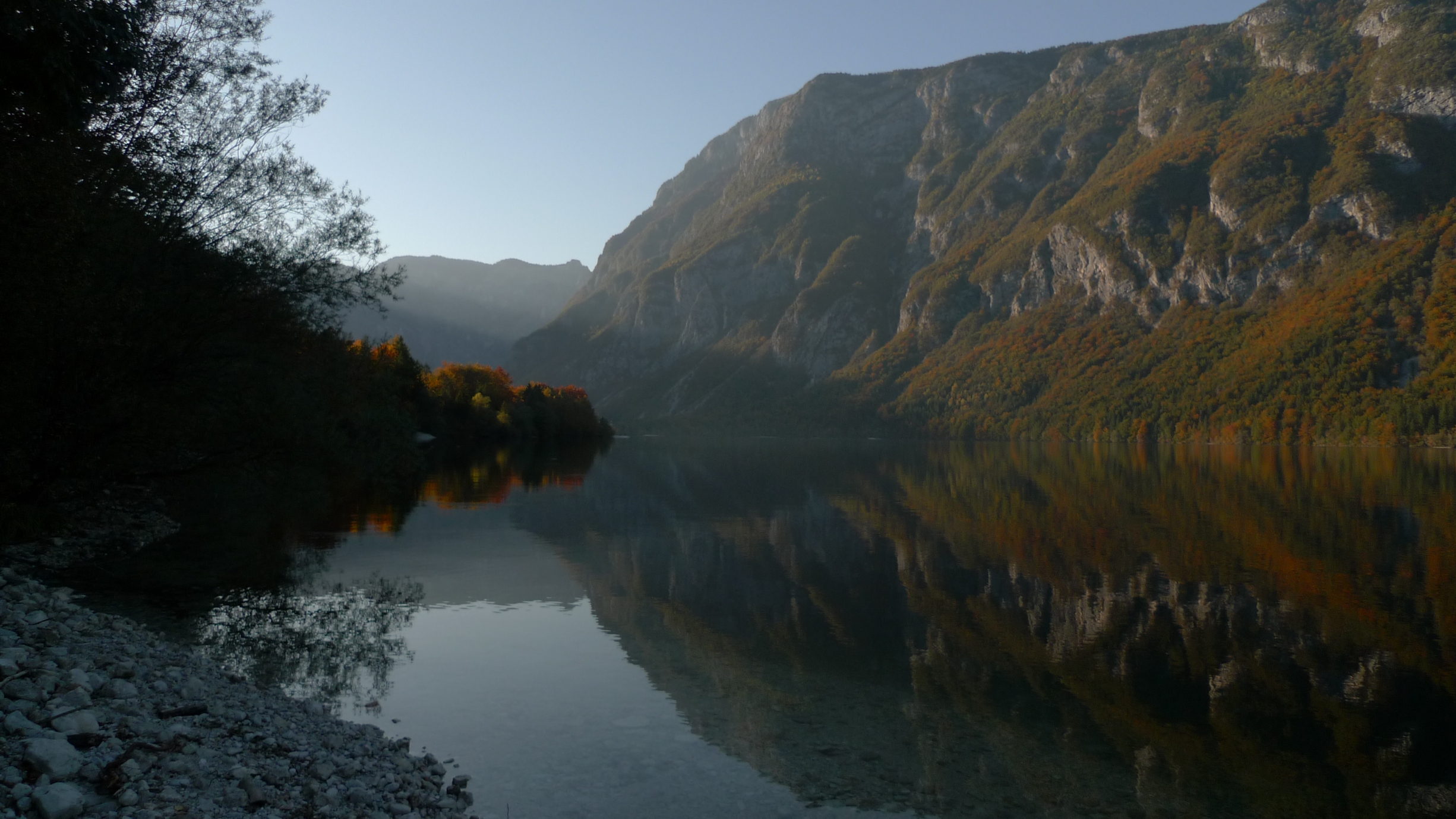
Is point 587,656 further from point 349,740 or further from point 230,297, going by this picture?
point 230,297

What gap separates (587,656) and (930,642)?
6968 millimetres

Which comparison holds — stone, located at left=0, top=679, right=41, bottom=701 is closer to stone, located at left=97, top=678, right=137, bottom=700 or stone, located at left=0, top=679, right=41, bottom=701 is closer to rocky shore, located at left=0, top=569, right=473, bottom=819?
rocky shore, located at left=0, top=569, right=473, bottom=819

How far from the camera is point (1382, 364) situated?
13162 centimetres

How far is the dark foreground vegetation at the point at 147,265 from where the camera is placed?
13.6m

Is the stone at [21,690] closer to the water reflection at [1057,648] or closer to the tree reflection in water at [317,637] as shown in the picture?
the tree reflection in water at [317,637]

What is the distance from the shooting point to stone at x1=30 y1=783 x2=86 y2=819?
6.75m

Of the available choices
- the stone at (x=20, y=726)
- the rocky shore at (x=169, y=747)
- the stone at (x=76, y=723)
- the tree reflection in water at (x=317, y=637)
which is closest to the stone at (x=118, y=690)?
the rocky shore at (x=169, y=747)

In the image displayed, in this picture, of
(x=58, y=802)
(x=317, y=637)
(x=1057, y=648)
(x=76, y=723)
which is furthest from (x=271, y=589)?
(x=1057, y=648)

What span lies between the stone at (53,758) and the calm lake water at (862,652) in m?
3.94

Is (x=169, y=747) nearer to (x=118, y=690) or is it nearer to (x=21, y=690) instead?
(x=21, y=690)

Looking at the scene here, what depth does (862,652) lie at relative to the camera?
16922mm

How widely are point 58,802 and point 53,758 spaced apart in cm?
86

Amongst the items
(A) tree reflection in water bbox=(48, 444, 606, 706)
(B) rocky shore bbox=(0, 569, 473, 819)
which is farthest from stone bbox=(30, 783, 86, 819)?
(A) tree reflection in water bbox=(48, 444, 606, 706)

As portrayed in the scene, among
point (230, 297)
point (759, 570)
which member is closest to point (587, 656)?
point (759, 570)
